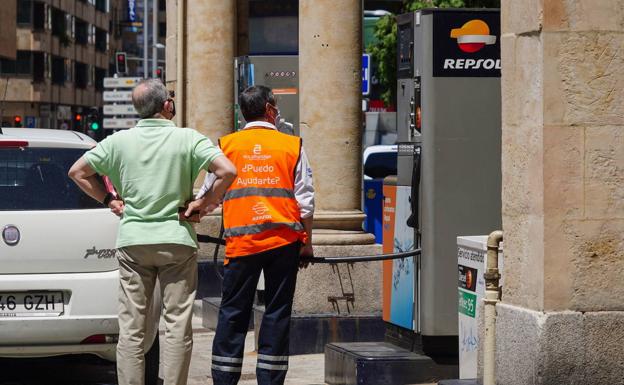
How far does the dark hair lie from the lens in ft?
25.9

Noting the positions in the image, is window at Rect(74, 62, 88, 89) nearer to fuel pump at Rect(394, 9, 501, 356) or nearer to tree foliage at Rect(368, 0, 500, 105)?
tree foliage at Rect(368, 0, 500, 105)

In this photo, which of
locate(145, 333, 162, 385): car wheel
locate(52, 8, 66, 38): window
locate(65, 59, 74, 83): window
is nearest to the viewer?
locate(145, 333, 162, 385): car wheel

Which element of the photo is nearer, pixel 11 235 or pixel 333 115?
pixel 11 235

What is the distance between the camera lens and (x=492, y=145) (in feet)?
27.8

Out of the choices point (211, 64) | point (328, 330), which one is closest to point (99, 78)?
point (211, 64)

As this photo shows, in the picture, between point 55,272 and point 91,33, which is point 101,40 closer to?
point 91,33

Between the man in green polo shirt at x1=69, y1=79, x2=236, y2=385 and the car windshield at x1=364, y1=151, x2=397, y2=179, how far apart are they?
19888 mm

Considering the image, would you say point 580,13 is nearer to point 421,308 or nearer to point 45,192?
point 421,308

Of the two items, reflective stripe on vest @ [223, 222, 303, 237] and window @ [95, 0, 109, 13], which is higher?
window @ [95, 0, 109, 13]

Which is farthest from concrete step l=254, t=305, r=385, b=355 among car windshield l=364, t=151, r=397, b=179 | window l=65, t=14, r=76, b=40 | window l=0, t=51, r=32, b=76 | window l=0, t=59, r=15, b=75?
window l=65, t=14, r=76, b=40

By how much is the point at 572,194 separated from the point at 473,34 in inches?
80.3

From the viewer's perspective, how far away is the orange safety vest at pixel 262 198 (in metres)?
7.63

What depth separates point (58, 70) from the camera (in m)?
88.1

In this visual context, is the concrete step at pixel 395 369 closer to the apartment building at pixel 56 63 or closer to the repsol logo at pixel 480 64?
the repsol logo at pixel 480 64
